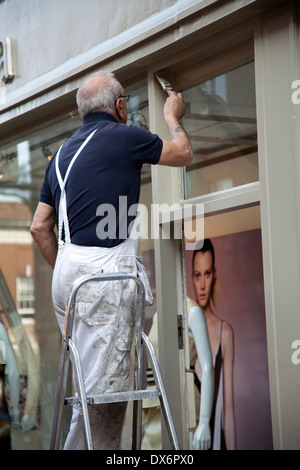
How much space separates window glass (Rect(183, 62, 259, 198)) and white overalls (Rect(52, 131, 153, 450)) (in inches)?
39.0

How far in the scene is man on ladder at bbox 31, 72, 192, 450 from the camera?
11.6 ft

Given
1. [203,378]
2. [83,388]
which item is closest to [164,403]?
[83,388]

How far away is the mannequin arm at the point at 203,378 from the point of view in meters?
4.64

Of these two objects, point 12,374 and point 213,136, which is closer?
point 213,136

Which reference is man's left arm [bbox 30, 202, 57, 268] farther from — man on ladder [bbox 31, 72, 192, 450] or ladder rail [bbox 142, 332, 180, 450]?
ladder rail [bbox 142, 332, 180, 450]

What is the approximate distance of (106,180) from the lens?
144 inches

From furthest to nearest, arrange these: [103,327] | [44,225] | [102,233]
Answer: [44,225], [102,233], [103,327]

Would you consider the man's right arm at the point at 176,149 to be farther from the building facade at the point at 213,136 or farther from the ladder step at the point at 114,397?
the ladder step at the point at 114,397

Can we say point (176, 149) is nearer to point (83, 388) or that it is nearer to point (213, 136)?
point (213, 136)

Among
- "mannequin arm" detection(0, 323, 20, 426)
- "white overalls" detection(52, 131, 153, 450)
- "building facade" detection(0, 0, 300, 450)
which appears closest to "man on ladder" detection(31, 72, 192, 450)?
"white overalls" detection(52, 131, 153, 450)

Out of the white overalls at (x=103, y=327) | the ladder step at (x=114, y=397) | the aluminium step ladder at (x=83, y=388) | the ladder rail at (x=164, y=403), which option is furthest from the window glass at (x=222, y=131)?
the ladder step at (x=114, y=397)

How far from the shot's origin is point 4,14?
21.4ft

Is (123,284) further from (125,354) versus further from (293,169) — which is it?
(293,169)

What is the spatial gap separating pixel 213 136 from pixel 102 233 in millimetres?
1293
